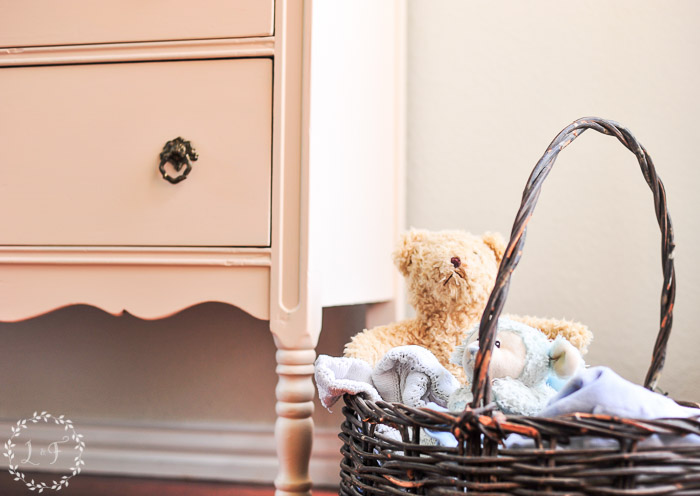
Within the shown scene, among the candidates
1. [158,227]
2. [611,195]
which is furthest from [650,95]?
[158,227]

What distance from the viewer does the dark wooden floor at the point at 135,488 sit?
3.44 ft

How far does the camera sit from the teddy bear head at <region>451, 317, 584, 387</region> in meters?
0.65

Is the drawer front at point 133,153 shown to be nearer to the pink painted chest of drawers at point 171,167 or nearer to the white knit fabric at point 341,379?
the pink painted chest of drawers at point 171,167

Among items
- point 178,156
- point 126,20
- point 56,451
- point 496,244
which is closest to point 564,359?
point 496,244

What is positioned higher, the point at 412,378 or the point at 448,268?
the point at 448,268

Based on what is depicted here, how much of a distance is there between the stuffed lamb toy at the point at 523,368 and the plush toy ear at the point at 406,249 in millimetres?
220

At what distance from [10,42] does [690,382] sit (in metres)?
1.12

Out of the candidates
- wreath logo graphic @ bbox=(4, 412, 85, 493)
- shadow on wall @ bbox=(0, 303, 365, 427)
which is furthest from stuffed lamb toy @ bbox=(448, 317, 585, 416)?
wreath logo graphic @ bbox=(4, 412, 85, 493)

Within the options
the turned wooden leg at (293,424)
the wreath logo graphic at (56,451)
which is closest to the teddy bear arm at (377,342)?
the turned wooden leg at (293,424)

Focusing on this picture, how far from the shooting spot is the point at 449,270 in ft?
2.69

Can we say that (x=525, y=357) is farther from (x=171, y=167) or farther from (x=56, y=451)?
(x=56, y=451)

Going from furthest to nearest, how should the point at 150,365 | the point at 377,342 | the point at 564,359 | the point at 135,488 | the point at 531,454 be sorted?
the point at 150,365 → the point at 135,488 → the point at 377,342 → the point at 564,359 → the point at 531,454

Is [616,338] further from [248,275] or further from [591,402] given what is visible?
[248,275]

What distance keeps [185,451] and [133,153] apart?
64cm
